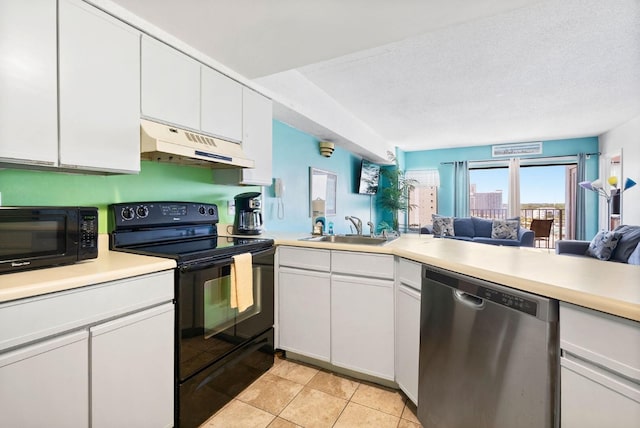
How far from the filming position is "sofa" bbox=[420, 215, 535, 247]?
18.3ft

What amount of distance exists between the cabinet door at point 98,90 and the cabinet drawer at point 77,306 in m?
0.61

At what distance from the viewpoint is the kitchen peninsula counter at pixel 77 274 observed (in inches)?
38.4

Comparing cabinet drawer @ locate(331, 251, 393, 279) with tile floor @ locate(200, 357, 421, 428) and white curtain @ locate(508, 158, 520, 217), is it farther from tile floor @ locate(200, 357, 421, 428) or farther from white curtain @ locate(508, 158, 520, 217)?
A: white curtain @ locate(508, 158, 520, 217)

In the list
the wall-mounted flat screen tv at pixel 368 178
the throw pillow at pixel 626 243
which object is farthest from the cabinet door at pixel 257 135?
the throw pillow at pixel 626 243

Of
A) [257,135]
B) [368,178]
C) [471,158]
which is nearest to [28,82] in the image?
[257,135]

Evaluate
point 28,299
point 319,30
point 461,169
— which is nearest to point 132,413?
point 28,299

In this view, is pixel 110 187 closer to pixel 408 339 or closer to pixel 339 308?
pixel 339 308

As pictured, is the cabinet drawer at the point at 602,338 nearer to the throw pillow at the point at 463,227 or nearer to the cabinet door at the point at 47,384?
the cabinet door at the point at 47,384

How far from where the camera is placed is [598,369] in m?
0.88

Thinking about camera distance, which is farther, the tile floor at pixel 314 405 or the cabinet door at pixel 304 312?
the cabinet door at pixel 304 312

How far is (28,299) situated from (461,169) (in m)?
7.64

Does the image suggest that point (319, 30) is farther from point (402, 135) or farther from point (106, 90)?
point (402, 135)

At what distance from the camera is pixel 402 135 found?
585 cm

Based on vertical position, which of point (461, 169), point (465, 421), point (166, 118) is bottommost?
point (465, 421)
